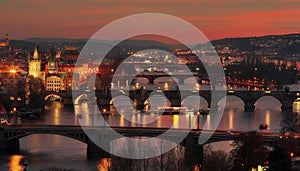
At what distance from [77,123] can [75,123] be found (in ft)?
0.30

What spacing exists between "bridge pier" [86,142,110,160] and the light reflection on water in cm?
9

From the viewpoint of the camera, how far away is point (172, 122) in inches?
685

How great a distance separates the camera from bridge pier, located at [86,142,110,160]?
41.6 feet

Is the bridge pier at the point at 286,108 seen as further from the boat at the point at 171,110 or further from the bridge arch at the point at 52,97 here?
the bridge arch at the point at 52,97

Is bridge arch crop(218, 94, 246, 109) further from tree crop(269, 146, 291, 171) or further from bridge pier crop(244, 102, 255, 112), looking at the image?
tree crop(269, 146, 291, 171)

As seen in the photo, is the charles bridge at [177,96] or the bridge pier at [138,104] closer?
the bridge pier at [138,104]

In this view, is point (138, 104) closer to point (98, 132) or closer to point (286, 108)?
point (286, 108)

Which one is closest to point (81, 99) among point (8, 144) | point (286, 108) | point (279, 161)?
point (286, 108)

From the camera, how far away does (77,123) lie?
17.0 metres

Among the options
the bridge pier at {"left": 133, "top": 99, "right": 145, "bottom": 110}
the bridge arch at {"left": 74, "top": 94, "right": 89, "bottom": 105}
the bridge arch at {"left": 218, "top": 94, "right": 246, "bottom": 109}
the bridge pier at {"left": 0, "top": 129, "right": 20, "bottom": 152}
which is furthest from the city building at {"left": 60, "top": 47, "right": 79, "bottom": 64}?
the bridge pier at {"left": 0, "top": 129, "right": 20, "bottom": 152}

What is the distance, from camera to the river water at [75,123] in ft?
40.0

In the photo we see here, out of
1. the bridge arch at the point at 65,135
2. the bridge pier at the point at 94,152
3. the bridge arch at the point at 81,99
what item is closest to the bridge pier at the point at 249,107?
the bridge arch at the point at 81,99

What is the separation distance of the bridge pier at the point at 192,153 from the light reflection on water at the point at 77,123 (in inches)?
14.1

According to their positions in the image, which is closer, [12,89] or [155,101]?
[155,101]
